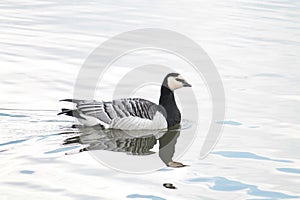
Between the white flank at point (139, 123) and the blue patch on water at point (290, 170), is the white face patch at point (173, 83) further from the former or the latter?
the blue patch on water at point (290, 170)

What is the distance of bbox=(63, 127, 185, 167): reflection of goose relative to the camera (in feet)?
38.7

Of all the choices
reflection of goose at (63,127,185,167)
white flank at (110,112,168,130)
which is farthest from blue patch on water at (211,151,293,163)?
white flank at (110,112,168,130)

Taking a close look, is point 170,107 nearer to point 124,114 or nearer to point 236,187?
point 124,114

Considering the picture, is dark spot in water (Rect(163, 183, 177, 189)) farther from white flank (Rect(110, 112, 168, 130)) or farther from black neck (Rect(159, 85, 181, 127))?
black neck (Rect(159, 85, 181, 127))

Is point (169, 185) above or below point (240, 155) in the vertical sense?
below

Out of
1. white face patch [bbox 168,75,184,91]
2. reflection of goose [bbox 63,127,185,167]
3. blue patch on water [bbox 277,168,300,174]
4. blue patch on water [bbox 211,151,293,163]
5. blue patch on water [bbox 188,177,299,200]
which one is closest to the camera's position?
blue patch on water [bbox 188,177,299,200]

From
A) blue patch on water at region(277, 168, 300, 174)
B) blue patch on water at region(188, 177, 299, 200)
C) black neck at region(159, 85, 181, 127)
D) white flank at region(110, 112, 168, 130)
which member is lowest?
blue patch on water at region(188, 177, 299, 200)

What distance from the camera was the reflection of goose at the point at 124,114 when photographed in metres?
→ 12.7

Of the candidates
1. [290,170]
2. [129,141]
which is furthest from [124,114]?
[290,170]

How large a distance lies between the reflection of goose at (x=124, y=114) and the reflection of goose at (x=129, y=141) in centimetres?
13

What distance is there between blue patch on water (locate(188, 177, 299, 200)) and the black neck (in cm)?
314

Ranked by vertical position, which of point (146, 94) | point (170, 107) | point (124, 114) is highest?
point (146, 94)

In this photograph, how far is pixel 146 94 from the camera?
15.4 m

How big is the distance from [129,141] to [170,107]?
154 cm
